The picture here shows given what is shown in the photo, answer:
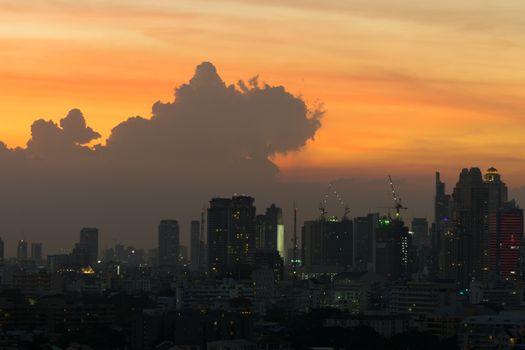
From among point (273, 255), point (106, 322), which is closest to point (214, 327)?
point (106, 322)

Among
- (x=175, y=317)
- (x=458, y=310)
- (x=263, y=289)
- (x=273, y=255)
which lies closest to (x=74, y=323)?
(x=175, y=317)

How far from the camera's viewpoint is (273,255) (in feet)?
652

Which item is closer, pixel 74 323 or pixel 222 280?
pixel 74 323

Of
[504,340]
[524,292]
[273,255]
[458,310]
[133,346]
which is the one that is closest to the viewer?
[504,340]

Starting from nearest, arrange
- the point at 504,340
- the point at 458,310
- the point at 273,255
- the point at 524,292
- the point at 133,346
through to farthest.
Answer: the point at 504,340
the point at 133,346
the point at 458,310
the point at 524,292
the point at 273,255

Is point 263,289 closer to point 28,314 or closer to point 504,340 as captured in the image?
point 28,314

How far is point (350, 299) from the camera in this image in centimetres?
16000

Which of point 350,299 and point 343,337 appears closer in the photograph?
point 343,337

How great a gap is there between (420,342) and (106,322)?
31.4m

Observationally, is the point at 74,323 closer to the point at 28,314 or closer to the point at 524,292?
the point at 28,314

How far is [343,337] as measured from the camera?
9569 centimetres

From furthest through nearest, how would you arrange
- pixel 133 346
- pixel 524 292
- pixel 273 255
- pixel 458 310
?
pixel 273 255, pixel 524 292, pixel 458 310, pixel 133 346

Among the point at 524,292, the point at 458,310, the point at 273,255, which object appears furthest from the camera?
the point at 273,255

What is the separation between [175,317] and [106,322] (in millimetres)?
17297
